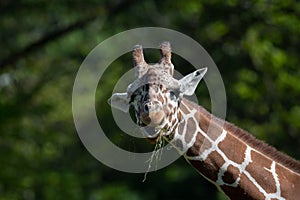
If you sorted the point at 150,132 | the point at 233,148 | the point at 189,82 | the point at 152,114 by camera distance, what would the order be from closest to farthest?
the point at 152,114 < the point at 150,132 < the point at 189,82 < the point at 233,148

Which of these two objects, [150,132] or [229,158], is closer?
[150,132]

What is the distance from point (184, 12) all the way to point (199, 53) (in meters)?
5.16

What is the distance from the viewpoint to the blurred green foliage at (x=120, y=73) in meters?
15.8

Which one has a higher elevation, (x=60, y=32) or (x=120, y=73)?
(x=60, y=32)

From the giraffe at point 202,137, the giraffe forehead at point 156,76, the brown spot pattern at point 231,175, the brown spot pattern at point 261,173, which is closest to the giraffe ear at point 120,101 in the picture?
the giraffe at point 202,137

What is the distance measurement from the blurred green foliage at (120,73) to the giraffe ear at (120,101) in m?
6.06

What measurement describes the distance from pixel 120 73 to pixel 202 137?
12.9 metres

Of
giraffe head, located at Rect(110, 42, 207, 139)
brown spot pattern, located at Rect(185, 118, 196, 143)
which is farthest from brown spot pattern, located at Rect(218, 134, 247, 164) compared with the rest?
giraffe head, located at Rect(110, 42, 207, 139)

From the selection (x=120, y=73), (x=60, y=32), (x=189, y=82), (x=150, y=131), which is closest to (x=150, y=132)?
(x=150, y=131)

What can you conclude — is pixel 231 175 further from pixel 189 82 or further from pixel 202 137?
pixel 189 82

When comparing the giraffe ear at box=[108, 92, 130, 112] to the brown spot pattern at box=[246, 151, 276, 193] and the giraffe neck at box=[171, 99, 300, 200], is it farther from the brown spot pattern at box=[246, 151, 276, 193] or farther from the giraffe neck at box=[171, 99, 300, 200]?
the brown spot pattern at box=[246, 151, 276, 193]

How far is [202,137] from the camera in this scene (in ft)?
24.9

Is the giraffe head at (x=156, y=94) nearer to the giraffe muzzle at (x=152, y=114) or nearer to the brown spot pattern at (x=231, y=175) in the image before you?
the giraffe muzzle at (x=152, y=114)

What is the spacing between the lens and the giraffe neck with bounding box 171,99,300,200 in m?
7.53
